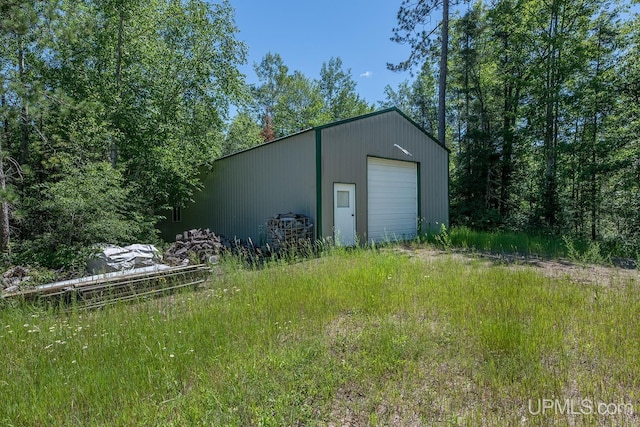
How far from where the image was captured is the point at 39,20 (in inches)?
195

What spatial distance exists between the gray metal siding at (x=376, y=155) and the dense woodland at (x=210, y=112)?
4.01 metres

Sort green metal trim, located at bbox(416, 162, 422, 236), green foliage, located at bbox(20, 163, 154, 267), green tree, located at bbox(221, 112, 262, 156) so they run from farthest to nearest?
1. green tree, located at bbox(221, 112, 262, 156)
2. green metal trim, located at bbox(416, 162, 422, 236)
3. green foliage, located at bbox(20, 163, 154, 267)

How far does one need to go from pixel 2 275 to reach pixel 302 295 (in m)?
5.13

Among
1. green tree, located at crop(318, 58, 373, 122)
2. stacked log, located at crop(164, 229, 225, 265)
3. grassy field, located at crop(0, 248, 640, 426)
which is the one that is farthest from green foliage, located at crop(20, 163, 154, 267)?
green tree, located at crop(318, 58, 373, 122)

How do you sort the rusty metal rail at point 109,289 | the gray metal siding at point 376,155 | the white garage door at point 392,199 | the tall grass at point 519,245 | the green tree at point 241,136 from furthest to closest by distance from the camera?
the green tree at point 241,136 < the white garage door at point 392,199 < the gray metal siding at point 376,155 < the tall grass at point 519,245 < the rusty metal rail at point 109,289

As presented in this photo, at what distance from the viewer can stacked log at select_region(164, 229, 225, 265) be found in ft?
22.5

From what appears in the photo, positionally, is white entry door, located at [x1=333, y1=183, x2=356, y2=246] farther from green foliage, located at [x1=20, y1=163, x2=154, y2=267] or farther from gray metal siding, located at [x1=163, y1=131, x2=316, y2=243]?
green foliage, located at [x1=20, y1=163, x2=154, y2=267]

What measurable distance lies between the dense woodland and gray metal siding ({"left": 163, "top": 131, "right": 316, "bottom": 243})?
33.4 inches

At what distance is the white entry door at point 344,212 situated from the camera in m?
7.85

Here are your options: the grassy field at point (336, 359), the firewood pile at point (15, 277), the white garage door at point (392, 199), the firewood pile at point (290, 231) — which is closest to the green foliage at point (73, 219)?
the firewood pile at point (15, 277)

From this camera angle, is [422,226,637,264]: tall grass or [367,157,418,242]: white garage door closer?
[422,226,637,264]: tall grass

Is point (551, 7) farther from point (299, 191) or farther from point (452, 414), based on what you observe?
point (452, 414)

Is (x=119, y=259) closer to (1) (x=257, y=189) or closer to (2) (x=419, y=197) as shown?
(1) (x=257, y=189)

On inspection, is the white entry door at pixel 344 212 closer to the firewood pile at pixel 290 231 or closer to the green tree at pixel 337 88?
the firewood pile at pixel 290 231
